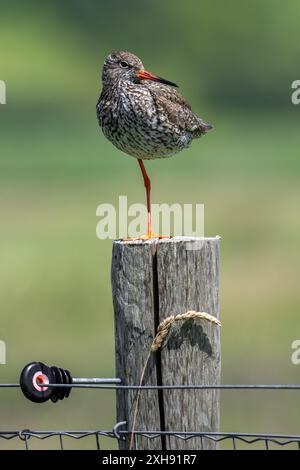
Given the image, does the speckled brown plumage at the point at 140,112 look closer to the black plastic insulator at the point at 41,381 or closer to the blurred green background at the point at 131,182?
the black plastic insulator at the point at 41,381

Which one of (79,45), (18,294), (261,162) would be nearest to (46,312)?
(18,294)

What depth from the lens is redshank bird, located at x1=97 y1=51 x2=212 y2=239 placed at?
812 centimetres

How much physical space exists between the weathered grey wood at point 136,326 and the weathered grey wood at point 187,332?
0.05 m

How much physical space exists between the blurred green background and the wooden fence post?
4415 mm

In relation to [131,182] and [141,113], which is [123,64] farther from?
[131,182]

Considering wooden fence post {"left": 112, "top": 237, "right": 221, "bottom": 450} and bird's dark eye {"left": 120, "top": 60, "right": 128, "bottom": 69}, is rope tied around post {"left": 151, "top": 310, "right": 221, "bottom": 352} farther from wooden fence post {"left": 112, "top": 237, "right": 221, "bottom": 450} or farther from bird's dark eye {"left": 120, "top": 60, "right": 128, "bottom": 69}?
bird's dark eye {"left": 120, "top": 60, "right": 128, "bottom": 69}

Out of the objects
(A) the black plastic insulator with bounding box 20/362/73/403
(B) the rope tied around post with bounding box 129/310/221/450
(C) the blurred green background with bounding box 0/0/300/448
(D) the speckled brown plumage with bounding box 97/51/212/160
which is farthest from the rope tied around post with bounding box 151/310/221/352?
(C) the blurred green background with bounding box 0/0/300/448

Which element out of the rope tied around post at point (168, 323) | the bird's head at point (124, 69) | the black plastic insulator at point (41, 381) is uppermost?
→ the bird's head at point (124, 69)

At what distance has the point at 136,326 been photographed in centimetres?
587

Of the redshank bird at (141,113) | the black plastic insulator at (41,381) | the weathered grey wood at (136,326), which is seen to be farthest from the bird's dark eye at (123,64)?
the black plastic insulator at (41,381)

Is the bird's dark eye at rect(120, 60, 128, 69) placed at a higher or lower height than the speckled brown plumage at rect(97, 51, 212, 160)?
higher

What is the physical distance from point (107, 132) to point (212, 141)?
2548cm

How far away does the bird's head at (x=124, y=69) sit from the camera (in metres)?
8.48

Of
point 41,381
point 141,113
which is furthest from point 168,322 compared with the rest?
point 141,113
